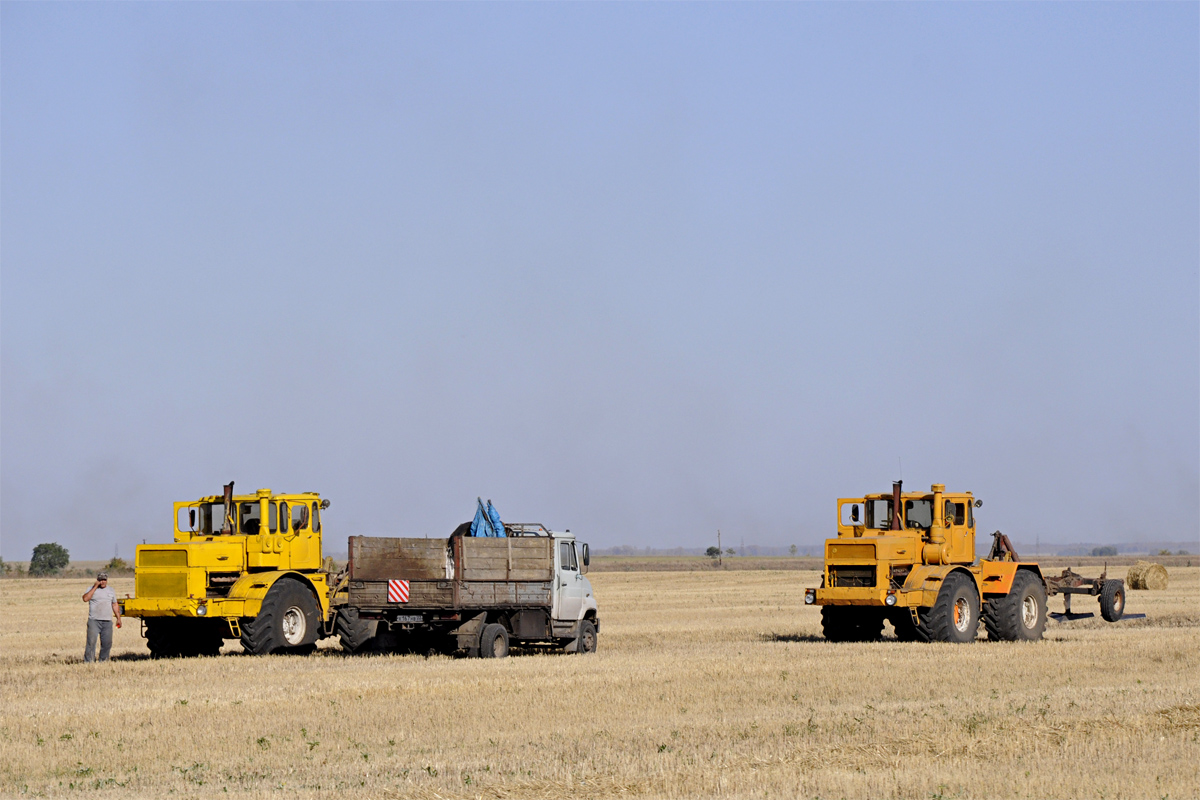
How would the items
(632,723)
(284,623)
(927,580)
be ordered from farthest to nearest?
1. (927,580)
2. (284,623)
3. (632,723)

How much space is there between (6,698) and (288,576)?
26.8 feet

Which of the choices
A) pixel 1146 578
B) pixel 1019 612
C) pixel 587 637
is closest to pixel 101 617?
pixel 587 637

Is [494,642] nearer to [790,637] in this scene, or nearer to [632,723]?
[790,637]

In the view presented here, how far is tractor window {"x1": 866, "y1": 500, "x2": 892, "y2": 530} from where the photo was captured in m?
29.6

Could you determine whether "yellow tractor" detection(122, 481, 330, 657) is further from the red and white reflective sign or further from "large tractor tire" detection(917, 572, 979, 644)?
"large tractor tire" detection(917, 572, 979, 644)

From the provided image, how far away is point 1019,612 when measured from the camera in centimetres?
2903

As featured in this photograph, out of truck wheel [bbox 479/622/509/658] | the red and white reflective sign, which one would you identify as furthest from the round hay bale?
the red and white reflective sign

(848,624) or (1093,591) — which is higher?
(1093,591)

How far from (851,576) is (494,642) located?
23.2 feet

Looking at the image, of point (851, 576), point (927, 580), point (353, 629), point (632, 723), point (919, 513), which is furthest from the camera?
point (919, 513)

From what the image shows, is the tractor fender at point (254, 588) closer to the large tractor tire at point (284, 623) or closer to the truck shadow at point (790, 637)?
the large tractor tire at point (284, 623)

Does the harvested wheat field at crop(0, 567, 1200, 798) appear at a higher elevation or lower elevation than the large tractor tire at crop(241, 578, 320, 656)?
lower

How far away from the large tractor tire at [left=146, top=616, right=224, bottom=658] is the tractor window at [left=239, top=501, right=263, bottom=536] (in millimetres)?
1867

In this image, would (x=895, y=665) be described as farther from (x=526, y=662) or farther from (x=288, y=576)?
(x=288, y=576)
